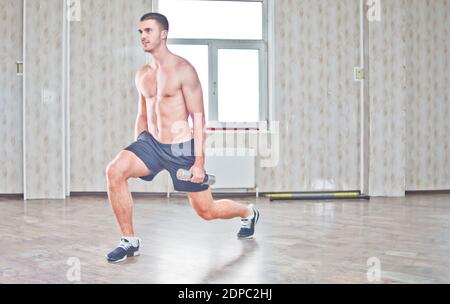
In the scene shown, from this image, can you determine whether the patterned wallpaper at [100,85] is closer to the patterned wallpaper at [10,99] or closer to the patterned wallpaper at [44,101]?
the patterned wallpaper at [44,101]

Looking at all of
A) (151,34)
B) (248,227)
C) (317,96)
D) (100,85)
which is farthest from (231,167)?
(151,34)

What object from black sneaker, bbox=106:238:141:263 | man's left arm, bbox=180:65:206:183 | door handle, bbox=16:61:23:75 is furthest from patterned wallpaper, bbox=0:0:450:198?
man's left arm, bbox=180:65:206:183

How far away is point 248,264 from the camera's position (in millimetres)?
3137

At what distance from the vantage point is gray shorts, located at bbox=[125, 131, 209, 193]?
309 cm

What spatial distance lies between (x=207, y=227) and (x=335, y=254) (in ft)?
4.83

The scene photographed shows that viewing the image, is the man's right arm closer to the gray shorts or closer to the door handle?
the gray shorts

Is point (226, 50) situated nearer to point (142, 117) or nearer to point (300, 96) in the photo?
point (300, 96)

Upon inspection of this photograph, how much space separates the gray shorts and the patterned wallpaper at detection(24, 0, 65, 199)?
4212 millimetres

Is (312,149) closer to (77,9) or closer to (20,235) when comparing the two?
(77,9)

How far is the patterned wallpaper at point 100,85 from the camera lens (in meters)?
7.29

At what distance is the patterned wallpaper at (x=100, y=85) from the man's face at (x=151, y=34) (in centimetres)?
441

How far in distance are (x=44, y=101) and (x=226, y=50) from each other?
2503 millimetres

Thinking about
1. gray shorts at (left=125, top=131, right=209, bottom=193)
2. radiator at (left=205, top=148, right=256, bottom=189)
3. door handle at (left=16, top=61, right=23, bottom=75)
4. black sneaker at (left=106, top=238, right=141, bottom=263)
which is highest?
door handle at (left=16, top=61, right=23, bottom=75)
